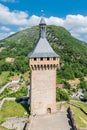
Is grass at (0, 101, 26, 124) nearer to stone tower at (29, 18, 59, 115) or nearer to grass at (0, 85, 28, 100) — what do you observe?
stone tower at (29, 18, 59, 115)

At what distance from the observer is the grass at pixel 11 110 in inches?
1544

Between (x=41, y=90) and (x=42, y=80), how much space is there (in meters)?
1.42

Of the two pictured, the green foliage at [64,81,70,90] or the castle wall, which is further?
the green foliage at [64,81,70,90]

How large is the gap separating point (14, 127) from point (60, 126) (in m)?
7.45

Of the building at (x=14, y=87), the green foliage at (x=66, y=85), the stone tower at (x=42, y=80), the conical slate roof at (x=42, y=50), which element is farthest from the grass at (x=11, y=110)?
the green foliage at (x=66, y=85)

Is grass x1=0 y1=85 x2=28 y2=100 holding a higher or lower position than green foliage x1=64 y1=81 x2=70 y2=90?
lower

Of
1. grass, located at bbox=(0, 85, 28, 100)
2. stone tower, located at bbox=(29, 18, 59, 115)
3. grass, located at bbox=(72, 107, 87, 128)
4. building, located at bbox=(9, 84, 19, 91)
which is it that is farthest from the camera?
building, located at bbox=(9, 84, 19, 91)

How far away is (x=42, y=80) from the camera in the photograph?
1544 inches

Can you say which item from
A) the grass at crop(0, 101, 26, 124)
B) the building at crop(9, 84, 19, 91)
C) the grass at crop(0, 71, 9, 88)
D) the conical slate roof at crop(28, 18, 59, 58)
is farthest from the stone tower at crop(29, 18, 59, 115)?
the grass at crop(0, 71, 9, 88)

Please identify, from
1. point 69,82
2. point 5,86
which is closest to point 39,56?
point 5,86

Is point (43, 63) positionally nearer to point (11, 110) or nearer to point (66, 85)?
point (11, 110)

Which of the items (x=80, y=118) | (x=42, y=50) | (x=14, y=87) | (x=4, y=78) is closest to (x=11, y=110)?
(x=42, y=50)

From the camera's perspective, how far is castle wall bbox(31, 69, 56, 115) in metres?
39.1

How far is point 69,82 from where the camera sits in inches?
5064
